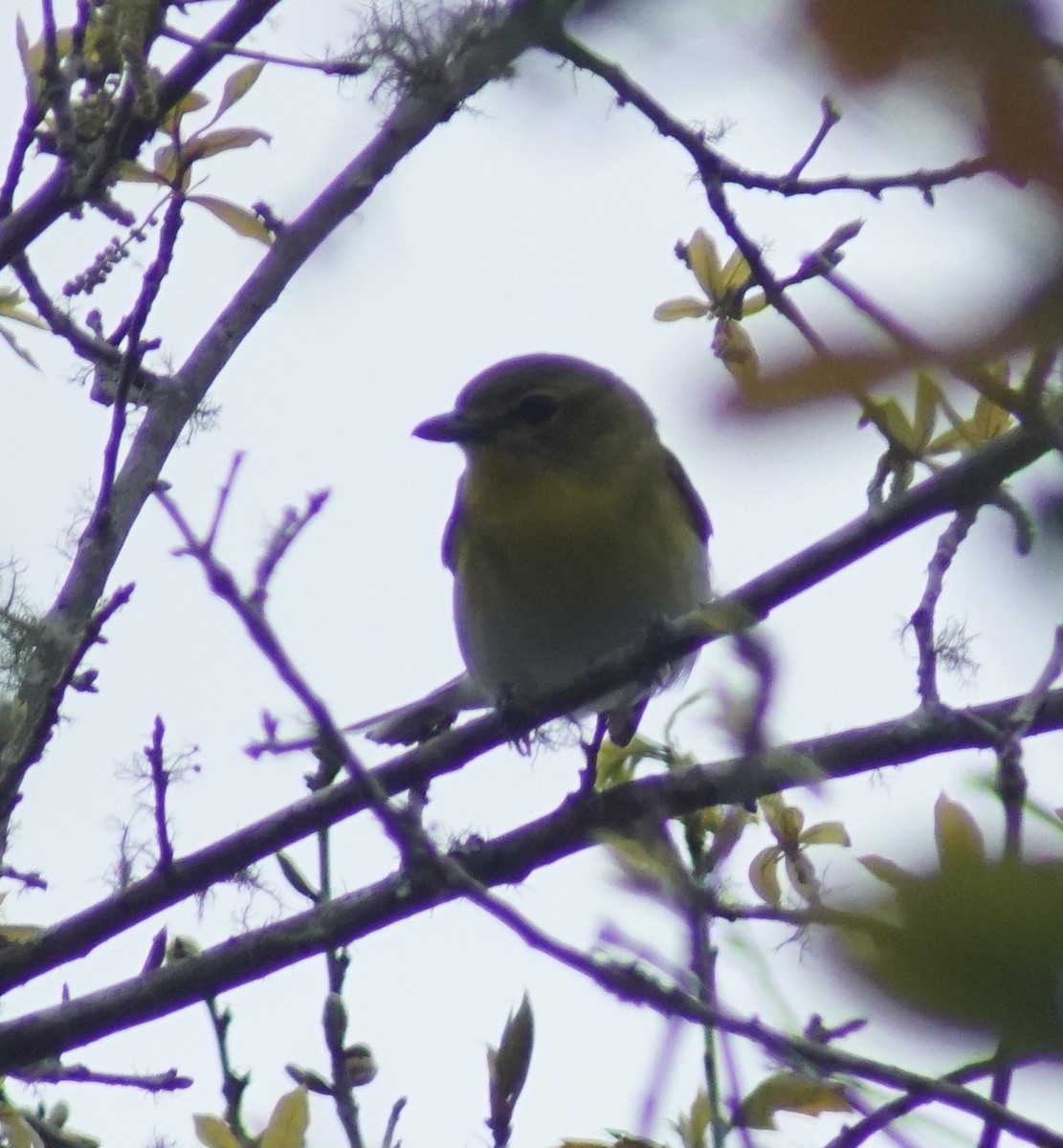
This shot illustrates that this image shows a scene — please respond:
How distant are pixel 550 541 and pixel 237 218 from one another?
2014mm

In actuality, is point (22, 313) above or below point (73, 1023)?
above

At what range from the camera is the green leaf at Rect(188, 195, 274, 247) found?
4930 millimetres

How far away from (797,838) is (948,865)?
3590 millimetres

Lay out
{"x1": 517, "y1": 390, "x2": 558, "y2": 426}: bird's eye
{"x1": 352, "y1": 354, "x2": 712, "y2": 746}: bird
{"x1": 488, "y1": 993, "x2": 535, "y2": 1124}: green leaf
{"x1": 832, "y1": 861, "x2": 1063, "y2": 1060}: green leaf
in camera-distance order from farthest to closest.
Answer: {"x1": 517, "y1": 390, "x2": 558, "y2": 426}: bird's eye → {"x1": 352, "y1": 354, "x2": 712, "y2": 746}: bird → {"x1": 488, "y1": 993, "x2": 535, "y2": 1124}: green leaf → {"x1": 832, "y1": 861, "x2": 1063, "y2": 1060}: green leaf

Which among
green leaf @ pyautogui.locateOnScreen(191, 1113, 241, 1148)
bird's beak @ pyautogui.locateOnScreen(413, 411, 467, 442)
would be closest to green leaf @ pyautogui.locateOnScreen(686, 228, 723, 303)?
bird's beak @ pyautogui.locateOnScreen(413, 411, 467, 442)

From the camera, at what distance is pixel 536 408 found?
269 inches

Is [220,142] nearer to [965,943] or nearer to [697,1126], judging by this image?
[697,1126]

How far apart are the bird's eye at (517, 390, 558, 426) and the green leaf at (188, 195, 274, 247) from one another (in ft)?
6.26

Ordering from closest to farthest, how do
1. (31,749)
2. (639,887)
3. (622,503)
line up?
(639,887), (31,749), (622,503)

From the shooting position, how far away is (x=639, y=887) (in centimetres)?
222

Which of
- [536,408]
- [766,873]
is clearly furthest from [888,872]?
[536,408]

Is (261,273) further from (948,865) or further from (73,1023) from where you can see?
(948,865)

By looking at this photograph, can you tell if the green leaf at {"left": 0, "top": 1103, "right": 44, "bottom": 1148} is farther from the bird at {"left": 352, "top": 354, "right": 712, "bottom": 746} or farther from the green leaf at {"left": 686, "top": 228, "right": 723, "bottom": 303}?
the green leaf at {"left": 686, "top": 228, "right": 723, "bottom": 303}

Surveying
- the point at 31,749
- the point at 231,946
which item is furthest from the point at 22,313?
the point at 231,946
